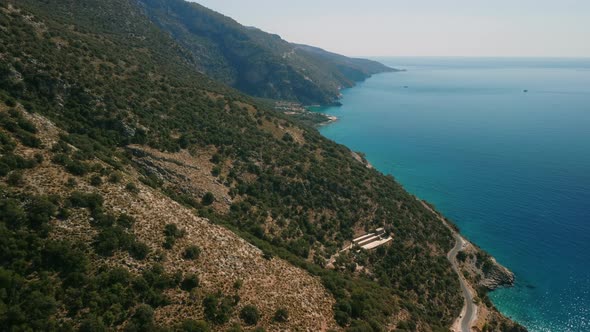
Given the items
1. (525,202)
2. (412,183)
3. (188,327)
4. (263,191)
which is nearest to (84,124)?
(263,191)

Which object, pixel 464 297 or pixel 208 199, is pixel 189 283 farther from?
pixel 464 297

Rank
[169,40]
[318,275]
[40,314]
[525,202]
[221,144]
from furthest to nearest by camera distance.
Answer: [169,40] → [525,202] → [221,144] → [318,275] → [40,314]

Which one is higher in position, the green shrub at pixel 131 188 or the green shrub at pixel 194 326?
the green shrub at pixel 131 188

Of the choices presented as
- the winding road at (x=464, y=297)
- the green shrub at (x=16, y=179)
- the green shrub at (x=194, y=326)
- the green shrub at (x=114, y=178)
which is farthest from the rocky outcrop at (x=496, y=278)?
the green shrub at (x=16, y=179)

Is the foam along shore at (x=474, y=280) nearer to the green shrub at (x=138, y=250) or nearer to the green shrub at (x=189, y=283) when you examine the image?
the green shrub at (x=189, y=283)

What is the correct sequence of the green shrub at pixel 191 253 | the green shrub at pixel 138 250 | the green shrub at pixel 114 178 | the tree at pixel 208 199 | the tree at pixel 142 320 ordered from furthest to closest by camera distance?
the tree at pixel 208 199 → the green shrub at pixel 114 178 → the green shrub at pixel 191 253 → the green shrub at pixel 138 250 → the tree at pixel 142 320

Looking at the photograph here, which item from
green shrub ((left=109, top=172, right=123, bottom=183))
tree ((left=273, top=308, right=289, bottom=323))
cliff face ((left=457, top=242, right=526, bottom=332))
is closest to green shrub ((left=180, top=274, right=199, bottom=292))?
tree ((left=273, top=308, right=289, bottom=323))

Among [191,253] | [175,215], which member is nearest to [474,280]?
[191,253]

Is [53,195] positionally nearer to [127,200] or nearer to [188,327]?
[127,200]
